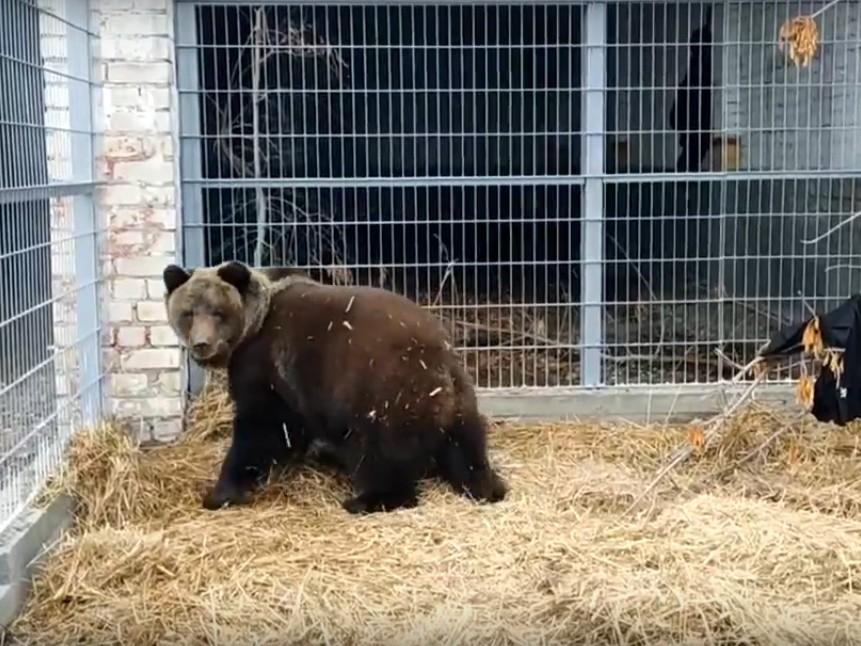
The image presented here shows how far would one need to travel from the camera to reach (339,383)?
582 cm

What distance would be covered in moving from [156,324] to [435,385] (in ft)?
6.48

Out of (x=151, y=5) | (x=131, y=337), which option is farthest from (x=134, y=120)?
(x=131, y=337)

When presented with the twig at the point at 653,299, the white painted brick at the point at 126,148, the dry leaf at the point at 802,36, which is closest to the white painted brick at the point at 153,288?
the white painted brick at the point at 126,148

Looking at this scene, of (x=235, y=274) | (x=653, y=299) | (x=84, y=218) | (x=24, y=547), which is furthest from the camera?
(x=653, y=299)

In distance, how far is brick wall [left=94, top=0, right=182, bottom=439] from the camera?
6.78 metres

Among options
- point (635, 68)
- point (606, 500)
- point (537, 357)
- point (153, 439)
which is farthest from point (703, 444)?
point (635, 68)

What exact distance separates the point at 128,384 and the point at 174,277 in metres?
1.30

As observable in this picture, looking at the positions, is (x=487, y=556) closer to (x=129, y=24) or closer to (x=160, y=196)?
(x=160, y=196)

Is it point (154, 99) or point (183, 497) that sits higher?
point (154, 99)

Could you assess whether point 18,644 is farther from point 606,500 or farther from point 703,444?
point 703,444

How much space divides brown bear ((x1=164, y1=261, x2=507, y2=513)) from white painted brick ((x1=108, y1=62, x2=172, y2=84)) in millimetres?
1425

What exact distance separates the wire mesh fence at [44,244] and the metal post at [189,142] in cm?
56

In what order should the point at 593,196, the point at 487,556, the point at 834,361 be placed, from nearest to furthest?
the point at 487,556
the point at 834,361
the point at 593,196

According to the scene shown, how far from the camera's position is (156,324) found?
695cm
